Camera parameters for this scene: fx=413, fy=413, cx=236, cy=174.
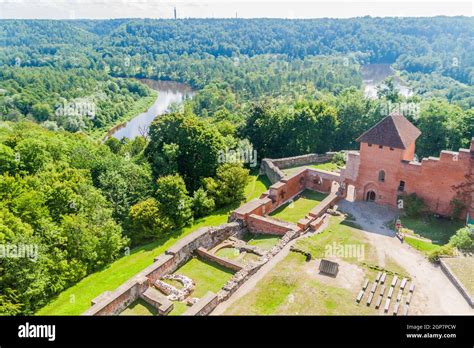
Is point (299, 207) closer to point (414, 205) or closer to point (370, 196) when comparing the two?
point (370, 196)

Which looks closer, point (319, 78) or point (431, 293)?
point (431, 293)

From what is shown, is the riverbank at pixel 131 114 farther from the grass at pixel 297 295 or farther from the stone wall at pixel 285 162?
the grass at pixel 297 295

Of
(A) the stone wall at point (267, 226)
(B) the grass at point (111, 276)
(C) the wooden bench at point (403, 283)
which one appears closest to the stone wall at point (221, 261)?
(B) the grass at point (111, 276)

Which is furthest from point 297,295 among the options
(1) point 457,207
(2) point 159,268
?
(1) point 457,207

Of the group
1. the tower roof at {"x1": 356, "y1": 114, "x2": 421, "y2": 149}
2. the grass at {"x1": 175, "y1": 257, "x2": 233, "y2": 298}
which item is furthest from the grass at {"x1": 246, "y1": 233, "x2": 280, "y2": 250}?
the tower roof at {"x1": 356, "y1": 114, "x2": 421, "y2": 149}

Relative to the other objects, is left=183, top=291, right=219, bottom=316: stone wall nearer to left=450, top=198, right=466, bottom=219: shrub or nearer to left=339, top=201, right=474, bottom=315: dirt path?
left=339, top=201, right=474, bottom=315: dirt path
